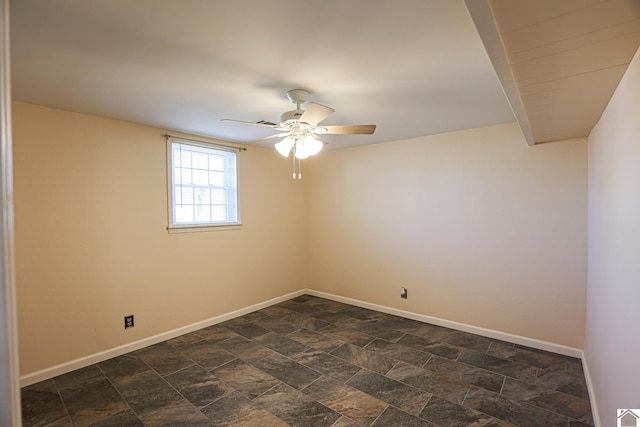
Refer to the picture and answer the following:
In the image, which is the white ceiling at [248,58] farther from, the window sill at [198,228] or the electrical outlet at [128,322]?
the electrical outlet at [128,322]

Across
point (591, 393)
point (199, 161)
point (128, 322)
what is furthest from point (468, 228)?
point (128, 322)

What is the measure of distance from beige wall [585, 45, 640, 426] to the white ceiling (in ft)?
2.38

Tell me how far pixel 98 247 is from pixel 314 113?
2.46 meters

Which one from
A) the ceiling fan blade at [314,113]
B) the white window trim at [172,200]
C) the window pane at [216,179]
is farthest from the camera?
the window pane at [216,179]

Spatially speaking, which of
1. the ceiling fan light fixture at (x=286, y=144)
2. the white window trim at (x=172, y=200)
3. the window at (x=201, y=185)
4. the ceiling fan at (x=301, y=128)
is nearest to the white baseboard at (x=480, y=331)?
the white window trim at (x=172, y=200)

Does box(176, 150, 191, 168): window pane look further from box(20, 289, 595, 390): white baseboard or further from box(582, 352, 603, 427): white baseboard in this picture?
box(582, 352, 603, 427): white baseboard

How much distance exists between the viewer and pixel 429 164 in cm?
375

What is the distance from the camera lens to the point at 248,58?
1.82m

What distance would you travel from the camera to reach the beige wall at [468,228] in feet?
9.66

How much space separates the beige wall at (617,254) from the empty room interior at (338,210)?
0.08 ft

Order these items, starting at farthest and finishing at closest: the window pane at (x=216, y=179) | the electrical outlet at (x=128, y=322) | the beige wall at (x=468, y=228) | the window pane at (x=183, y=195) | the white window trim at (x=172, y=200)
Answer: the window pane at (x=216, y=179)
the window pane at (x=183, y=195)
the white window trim at (x=172, y=200)
the electrical outlet at (x=128, y=322)
the beige wall at (x=468, y=228)

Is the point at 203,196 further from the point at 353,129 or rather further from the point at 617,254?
the point at 617,254

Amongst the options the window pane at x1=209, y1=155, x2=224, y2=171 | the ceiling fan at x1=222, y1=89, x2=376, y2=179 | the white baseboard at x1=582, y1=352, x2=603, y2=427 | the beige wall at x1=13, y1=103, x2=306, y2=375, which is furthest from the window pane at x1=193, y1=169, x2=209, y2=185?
the white baseboard at x1=582, y1=352, x2=603, y2=427

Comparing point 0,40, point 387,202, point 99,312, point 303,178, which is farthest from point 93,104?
point 387,202
